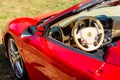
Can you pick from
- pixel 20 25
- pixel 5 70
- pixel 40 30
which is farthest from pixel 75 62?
pixel 5 70

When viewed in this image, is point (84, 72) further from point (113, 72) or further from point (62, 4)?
point (62, 4)

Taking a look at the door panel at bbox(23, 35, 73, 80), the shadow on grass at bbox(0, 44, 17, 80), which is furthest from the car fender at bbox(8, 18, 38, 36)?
the shadow on grass at bbox(0, 44, 17, 80)

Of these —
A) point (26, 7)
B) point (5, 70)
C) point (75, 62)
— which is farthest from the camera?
point (26, 7)

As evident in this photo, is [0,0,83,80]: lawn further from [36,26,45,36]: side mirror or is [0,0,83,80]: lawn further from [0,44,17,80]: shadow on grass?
[36,26,45,36]: side mirror

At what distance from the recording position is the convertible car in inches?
142

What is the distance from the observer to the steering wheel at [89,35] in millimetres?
4179

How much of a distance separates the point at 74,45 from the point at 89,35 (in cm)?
26

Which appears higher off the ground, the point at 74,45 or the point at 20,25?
the point at 20,25

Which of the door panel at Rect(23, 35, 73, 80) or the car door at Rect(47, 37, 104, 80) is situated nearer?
the car door at Rect(47, 37, 104, 80)

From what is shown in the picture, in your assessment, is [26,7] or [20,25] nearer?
[20,25]

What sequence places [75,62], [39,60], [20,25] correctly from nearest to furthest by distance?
[75,62] < [39,60] < [20,25]

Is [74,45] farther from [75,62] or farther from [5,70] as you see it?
[5,70]

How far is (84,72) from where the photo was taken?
3.60 metres

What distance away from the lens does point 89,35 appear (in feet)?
13.8
